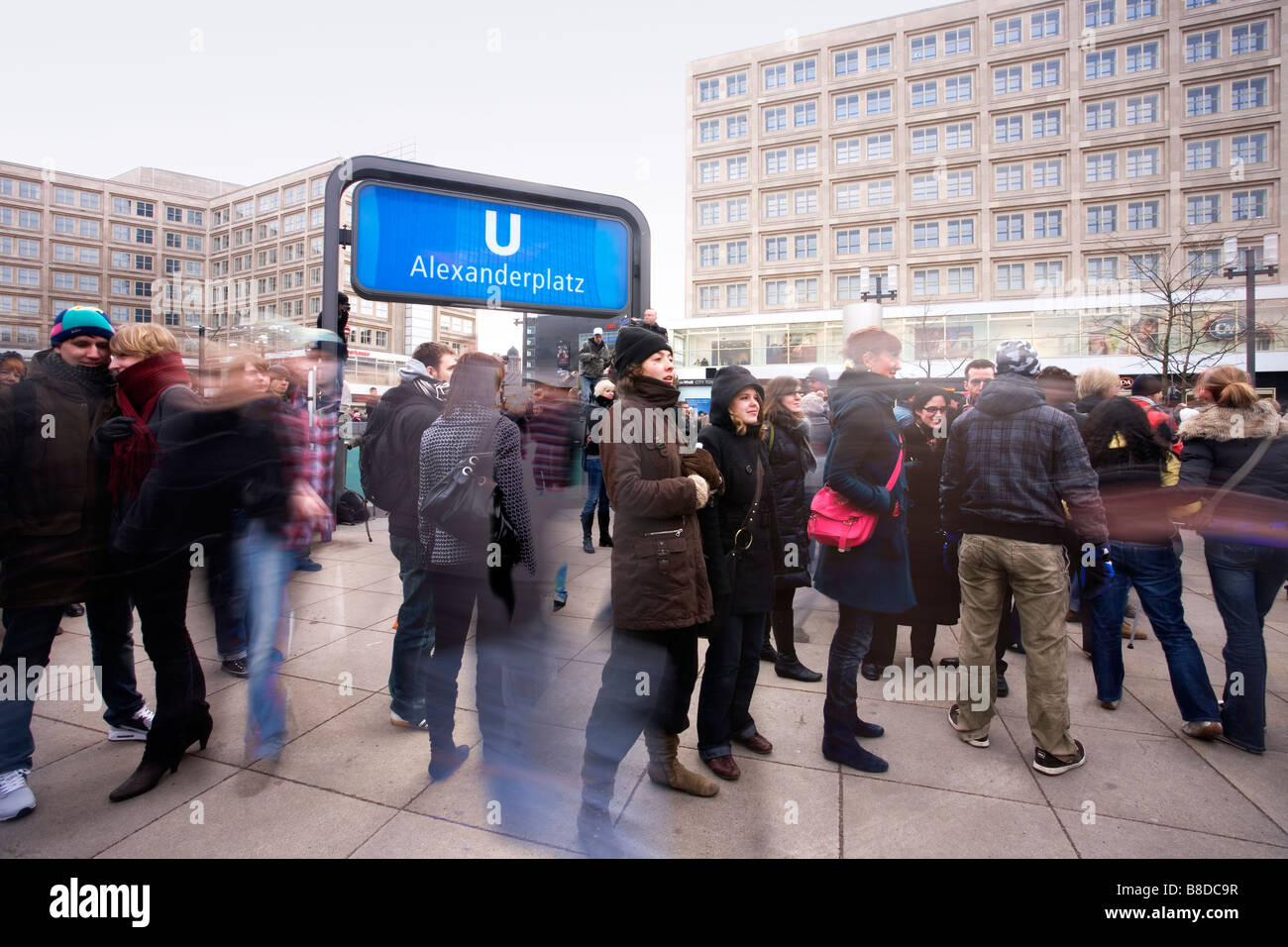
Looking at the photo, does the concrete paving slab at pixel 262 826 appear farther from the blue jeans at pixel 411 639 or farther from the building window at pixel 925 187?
the building window at pixel 925 187

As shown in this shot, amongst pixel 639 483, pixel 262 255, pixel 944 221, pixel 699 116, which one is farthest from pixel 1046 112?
pixel 262 255

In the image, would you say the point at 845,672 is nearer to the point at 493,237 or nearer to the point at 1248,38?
the point at 493,237

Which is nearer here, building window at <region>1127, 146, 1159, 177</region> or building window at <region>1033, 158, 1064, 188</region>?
building window at <region>1127, 146, 1159, 177</region>

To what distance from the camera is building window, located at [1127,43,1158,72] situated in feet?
129

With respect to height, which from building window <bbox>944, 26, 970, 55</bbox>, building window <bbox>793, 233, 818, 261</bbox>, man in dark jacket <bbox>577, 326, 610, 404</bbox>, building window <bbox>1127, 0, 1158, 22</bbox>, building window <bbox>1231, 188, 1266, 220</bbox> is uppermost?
building window <bbox>944, 26, 970, 55</bbox>

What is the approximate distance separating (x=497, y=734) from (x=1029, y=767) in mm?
2612

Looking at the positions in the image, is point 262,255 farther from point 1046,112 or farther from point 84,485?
point 84,485

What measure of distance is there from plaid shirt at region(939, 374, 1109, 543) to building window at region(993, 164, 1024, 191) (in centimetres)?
4675

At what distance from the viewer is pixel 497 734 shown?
10.5 ft

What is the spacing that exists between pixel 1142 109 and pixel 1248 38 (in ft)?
19.0

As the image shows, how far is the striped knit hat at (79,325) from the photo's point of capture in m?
3.07

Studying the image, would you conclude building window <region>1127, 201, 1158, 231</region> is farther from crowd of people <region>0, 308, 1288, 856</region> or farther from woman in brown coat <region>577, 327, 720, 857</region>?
woman in brown coat <region>577, 327, 720, 857</region>

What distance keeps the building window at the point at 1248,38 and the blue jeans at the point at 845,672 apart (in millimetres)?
53088

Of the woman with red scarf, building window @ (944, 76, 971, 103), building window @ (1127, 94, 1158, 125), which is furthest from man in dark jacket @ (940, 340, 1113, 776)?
building window @ (944, 76, 971, 103)
